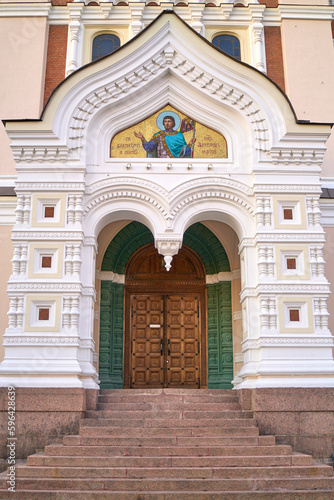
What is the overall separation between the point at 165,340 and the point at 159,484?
5.10 m

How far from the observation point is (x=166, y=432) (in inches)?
320

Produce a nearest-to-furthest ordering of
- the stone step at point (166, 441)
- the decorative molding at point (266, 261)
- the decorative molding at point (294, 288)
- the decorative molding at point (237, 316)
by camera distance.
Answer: the stone step at point (166, 441) → the decorative molding at point (294, 288) → the decorative molding at point (266, 261) → the decorative molding at point (237, 316)

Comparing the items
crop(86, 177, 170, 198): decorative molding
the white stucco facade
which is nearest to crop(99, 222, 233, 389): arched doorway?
the white stucco facade

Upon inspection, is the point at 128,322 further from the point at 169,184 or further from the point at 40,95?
the point at 40,95

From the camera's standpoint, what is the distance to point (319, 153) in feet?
32.5

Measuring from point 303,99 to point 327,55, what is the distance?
1.32m

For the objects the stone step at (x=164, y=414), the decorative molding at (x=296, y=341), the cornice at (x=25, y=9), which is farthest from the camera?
the cornice at (x=25, y=9)

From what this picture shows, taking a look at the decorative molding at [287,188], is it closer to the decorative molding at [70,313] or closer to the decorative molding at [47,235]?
the decorative molding at [47,235]

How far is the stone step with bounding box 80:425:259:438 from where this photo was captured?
8.09m

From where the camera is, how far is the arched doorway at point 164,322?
464 inches

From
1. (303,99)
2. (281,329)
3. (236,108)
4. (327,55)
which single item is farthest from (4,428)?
(327,55)

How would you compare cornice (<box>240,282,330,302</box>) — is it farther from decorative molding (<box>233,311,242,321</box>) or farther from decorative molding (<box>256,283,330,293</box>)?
decorative molding (<box>233,311,242,321</box>)

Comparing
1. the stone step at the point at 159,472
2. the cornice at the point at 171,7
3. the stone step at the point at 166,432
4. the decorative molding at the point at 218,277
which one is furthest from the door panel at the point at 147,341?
the cornice at the point at 171,7

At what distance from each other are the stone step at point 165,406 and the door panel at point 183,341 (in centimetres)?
277
